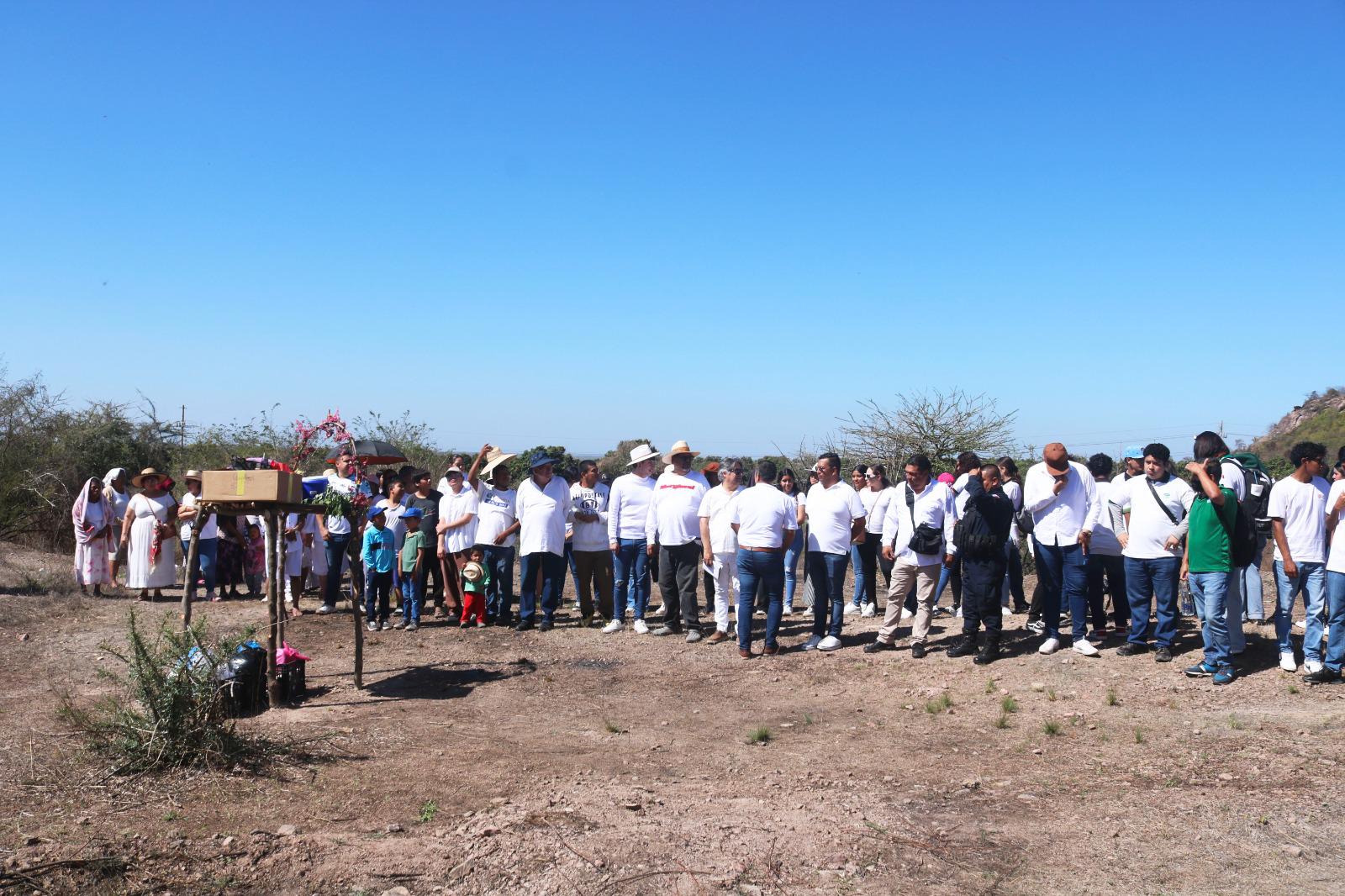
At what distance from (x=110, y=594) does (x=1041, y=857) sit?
496 inches

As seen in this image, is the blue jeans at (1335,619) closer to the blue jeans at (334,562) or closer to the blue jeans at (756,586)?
the blue jeans at (756,586)

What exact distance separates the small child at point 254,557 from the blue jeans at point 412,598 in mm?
3076

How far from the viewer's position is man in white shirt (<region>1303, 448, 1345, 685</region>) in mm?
7426

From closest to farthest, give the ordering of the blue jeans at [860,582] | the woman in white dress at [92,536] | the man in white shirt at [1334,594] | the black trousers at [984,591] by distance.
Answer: the man in white shirt at [1334,594], the black trousers at [984,591], the blue jeans at [860,582], the woman in white dress at [92,536]

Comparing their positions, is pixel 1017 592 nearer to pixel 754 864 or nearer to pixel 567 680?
pixel 567 680

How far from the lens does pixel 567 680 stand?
29.2 feet

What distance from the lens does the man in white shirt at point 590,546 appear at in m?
11.6

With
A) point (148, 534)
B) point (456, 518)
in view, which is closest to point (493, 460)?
point (456, 518)

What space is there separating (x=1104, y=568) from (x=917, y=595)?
1.81 m

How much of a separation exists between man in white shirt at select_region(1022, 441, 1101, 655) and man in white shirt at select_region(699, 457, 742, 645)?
3.00 metres

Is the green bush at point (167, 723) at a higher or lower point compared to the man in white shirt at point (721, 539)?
lower

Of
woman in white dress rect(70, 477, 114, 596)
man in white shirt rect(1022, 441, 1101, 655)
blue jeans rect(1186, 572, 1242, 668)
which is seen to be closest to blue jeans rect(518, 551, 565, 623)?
man in white shirt rect(1022, 441, 1101, 655)

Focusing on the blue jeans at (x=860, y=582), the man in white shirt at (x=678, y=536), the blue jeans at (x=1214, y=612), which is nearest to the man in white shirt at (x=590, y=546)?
the man in white shirt at (x=678, y=536)

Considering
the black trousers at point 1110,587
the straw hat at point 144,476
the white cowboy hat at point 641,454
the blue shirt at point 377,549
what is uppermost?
the white cowboy hat at point 641,454
